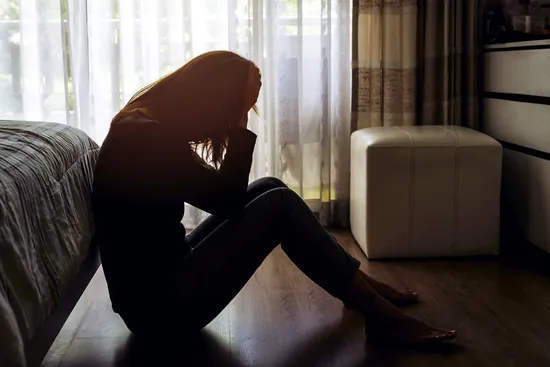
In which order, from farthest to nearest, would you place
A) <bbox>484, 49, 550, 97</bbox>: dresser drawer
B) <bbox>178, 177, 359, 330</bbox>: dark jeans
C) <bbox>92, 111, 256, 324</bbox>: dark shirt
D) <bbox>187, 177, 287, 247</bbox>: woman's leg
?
<bbox>484, 49, 550, 97</bbox>: dresser drawer
<bbox>187, 177, 287, 247</bbox>: woman's leg
<bbox>178, 177, 359, 330</bbox>: dark jeans
<bbox>92, 111, 256, 324</bbox>: dark shirt

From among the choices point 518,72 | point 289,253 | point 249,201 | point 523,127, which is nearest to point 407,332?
point 289,253

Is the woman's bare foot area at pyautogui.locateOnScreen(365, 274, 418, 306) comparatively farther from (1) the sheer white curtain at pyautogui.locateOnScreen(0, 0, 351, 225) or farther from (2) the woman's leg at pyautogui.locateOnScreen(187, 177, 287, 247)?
(1) the sheer white curtain at pyautogui.locateOnScreen(0, 0, 351, 225)

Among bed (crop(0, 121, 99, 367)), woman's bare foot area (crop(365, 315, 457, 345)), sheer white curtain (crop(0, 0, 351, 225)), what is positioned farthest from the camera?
sheer white curtain (crop(0, 0, 351, 225))

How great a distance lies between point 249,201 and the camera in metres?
2.08

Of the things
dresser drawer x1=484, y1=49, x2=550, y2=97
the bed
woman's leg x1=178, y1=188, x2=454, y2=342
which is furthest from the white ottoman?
the bed

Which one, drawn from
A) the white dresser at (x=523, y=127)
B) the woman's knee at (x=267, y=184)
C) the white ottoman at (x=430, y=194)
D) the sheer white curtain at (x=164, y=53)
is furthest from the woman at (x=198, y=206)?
the sheer white curtain at (x=164, y=53)

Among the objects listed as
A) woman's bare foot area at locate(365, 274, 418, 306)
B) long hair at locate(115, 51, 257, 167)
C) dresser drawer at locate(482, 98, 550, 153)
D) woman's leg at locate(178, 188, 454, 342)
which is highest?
long hair at locate(115, 51, 257, 167)

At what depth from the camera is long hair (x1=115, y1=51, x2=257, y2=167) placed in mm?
1706

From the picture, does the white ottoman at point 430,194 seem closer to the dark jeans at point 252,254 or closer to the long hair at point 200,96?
the dark jeans at point 252,254

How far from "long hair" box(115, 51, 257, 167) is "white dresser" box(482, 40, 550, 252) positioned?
1348 millimetres

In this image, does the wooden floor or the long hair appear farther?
the wooden floor

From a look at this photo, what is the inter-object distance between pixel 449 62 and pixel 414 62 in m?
0.16

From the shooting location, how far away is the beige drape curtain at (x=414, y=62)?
3115 mm

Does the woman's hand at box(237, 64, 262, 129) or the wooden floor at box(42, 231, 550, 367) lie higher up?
the woman's hand at box(237, 64, 262, 129)
